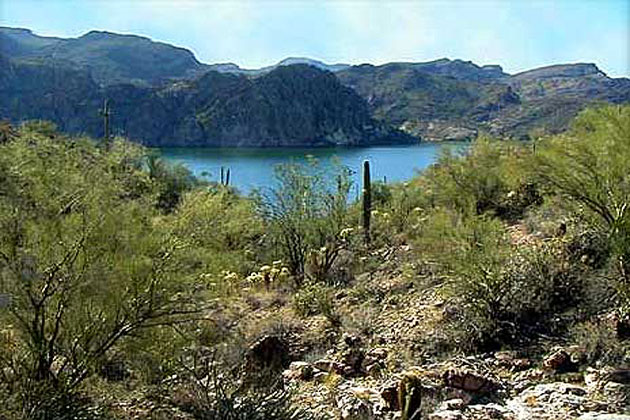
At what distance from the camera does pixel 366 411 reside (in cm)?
877

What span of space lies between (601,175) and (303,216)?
33.6ft

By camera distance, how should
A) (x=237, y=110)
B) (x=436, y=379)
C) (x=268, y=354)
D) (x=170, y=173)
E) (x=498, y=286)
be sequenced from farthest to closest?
1. (x=237, y=110)
2. (x=170, y=173)
3. (x=268, y=354)
4. (x=498, y=286)
5. (x=436, y=379)

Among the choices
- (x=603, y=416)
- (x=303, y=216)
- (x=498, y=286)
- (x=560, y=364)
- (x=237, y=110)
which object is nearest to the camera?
(x=603, y=416)

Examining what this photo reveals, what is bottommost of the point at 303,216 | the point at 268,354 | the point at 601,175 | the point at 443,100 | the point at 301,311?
the point at 268,354

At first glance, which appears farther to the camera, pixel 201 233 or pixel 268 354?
pixel 268 354

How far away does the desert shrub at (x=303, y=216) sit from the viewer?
68.1ft

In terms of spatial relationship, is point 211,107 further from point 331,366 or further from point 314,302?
point 331,366

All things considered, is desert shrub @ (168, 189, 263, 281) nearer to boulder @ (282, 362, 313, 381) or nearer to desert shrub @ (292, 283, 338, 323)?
desert shrub @ (292, 283, 338, 323)

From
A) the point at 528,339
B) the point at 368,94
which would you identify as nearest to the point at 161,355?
the point at 528,339

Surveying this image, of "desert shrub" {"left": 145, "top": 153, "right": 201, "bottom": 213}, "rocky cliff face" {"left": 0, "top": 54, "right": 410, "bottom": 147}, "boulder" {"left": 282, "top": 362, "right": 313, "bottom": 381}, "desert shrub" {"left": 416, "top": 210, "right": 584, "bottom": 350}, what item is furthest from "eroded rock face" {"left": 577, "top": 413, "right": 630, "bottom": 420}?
"rocky cliff face" {"left": 0, "top": 54, "right": 410, "bottom": 147}

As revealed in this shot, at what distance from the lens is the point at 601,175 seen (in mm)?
11742

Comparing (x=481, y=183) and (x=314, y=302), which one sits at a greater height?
(x=481, y=183)

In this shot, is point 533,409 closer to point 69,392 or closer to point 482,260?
point 482,260

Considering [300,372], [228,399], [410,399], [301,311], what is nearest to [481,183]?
[301,311]
